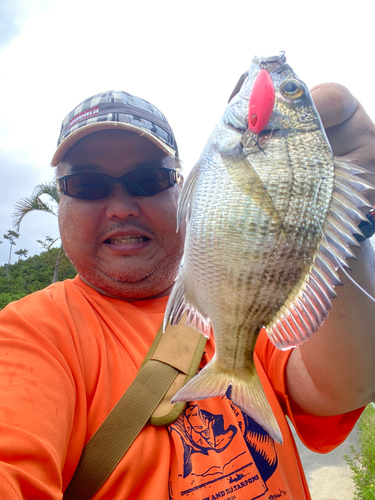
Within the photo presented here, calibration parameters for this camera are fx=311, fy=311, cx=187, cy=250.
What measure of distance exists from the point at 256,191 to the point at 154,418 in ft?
3.40

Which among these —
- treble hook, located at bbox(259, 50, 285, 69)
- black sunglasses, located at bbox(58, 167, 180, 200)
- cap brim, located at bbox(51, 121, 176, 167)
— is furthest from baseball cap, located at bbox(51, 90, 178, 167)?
treble hook, located at bbox(259, 50, 285, 69)

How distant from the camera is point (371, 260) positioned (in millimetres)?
1341

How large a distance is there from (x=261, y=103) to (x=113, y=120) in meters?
1.28

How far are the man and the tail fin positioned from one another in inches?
19.1

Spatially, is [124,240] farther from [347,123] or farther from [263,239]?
[347,123]

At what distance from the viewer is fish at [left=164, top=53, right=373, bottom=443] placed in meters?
0.95

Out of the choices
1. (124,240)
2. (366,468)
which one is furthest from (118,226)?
(366,468)

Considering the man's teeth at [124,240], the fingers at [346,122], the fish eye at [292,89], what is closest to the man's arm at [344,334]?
the fingers at [346,122]

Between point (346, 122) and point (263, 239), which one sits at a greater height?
point (346, 122)

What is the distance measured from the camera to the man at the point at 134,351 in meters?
1.18

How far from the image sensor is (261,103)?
38.2 inches

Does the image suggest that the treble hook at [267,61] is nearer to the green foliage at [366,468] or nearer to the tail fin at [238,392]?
the tail fin at [238,392]

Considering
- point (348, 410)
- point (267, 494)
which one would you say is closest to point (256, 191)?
point (267, 494)

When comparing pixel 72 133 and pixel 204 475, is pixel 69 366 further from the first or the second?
pixel 72 133
